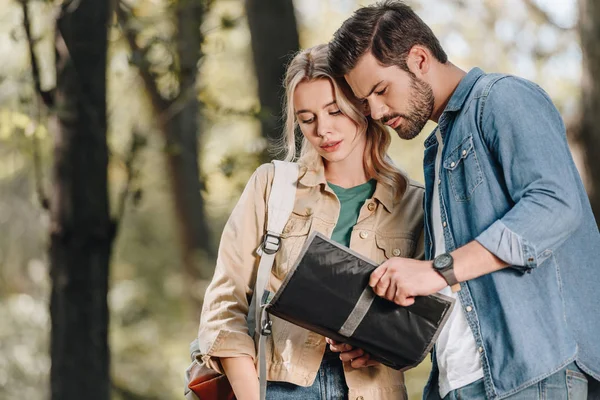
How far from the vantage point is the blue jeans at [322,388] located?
10.0 feet

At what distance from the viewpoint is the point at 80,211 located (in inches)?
193

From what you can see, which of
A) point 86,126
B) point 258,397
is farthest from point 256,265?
point 86,126

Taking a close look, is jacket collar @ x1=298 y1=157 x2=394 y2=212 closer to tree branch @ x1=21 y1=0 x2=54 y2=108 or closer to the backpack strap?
the backpack strap

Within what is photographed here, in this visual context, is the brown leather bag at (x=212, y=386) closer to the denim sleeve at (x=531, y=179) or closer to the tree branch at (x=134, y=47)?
the denim sleeve at (x=531, y=179)

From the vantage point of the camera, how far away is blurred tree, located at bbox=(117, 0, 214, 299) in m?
5.08

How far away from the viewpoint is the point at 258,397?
2.99 m

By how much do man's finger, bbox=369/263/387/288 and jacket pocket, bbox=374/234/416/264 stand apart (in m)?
0.46

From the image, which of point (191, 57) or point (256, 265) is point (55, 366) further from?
point (256, 265)

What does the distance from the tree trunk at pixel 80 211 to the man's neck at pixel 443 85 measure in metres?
2.52

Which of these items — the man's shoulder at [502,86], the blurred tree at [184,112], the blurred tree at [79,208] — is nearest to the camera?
the man's shoulder at [502,86]

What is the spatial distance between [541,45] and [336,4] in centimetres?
648

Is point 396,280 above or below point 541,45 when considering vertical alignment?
below

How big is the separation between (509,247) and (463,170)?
1.04ft

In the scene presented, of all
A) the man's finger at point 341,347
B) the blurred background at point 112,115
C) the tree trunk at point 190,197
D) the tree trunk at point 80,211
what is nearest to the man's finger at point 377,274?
the man's finger at point 341,347
